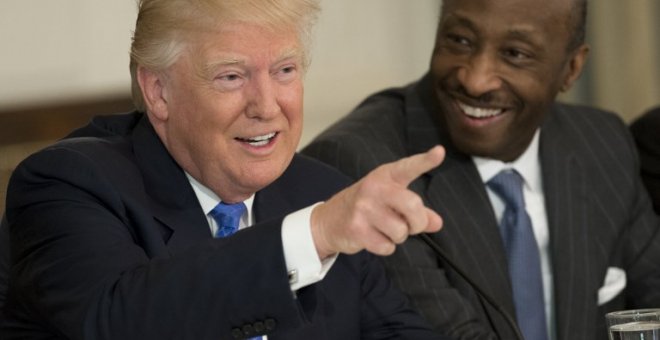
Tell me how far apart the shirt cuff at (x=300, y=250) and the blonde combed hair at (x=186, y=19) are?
0.47 metres

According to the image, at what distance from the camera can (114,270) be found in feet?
7.39

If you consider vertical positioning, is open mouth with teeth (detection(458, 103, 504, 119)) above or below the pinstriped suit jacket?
above

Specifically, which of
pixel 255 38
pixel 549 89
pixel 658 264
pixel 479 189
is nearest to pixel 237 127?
pixel 255 38

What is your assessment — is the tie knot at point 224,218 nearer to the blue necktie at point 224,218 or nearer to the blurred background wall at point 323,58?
the blue necktie at point 224,218

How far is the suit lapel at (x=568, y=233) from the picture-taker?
3.30 m

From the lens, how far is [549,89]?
3434mm

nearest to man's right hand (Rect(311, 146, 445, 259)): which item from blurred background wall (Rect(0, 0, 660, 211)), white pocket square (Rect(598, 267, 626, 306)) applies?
white pocket square (Rect(598, 267, 626, 306))

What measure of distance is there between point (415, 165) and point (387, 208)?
76mm

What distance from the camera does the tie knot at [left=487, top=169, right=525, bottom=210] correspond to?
335cm

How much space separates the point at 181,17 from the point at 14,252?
51cm

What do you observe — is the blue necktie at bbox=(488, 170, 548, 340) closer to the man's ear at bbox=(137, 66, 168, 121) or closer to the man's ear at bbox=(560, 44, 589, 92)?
the man's ear at bbox=(560, 44, 589, 92)

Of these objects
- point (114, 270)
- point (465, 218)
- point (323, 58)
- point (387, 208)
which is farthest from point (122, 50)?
point (387, 208)

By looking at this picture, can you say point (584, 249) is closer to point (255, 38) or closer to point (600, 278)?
point (600, 278)

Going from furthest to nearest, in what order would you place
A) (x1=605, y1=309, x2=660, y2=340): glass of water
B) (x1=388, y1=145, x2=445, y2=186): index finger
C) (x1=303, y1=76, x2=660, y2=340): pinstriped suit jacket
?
(x1=303, y1=76, x2=660, y2=340): pinstriped suit jacket < (x1=605, y1=309, x2=660, y2=340): glass of water < (x1=388, y1=145, x2=445, y2=186): index finger
